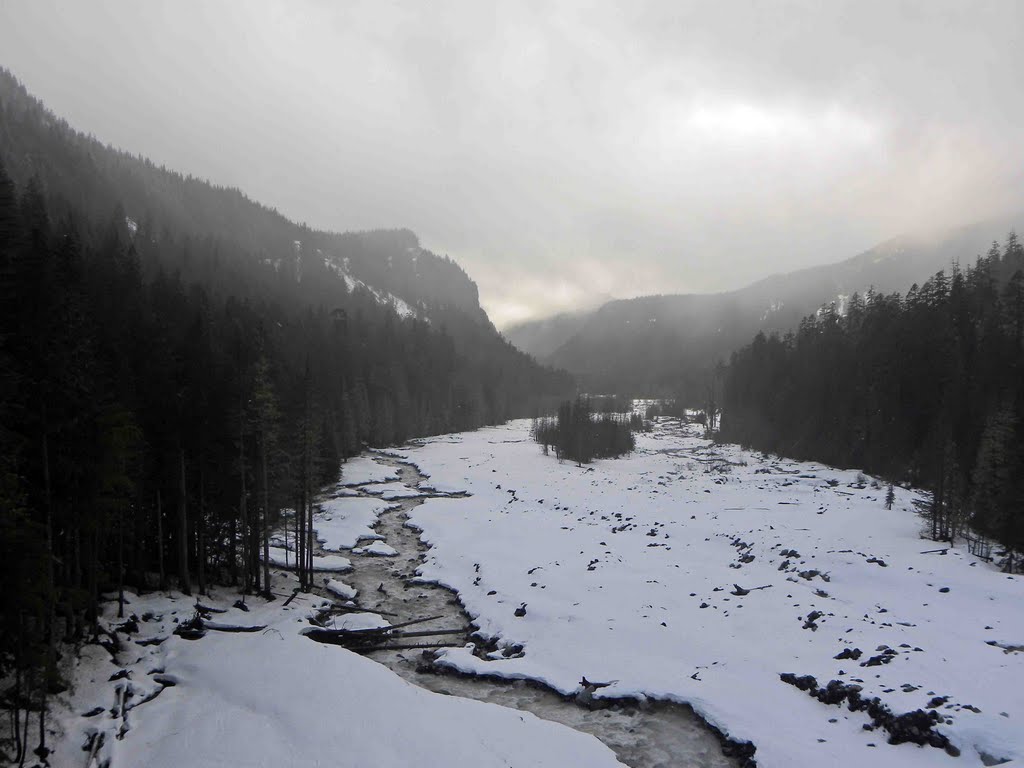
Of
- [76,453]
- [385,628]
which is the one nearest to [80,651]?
[76,453]

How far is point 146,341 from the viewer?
2636cm

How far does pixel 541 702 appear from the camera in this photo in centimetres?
1892

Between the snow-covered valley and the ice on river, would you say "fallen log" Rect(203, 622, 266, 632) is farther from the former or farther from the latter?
the ice on river

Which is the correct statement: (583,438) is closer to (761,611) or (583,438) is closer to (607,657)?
(761,611)

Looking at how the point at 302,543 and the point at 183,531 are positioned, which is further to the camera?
the point at 302,543

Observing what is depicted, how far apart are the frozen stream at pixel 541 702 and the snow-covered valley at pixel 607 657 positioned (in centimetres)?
9

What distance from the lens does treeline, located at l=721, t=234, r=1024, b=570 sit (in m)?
32.9

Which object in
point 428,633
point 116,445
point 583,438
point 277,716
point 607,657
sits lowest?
point 428,633

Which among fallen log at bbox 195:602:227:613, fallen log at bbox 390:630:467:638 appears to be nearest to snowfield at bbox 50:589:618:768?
fallen log at bbox 195:602:227:613

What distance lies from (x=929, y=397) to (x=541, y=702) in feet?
204

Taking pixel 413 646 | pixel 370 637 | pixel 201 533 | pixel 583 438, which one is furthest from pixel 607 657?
pixel 583 438

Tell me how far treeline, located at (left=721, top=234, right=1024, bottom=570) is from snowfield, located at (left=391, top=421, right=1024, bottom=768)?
4606 millimetres

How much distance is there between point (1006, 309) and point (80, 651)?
84942 millimetres

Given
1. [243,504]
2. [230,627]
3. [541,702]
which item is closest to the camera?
[541,702]
